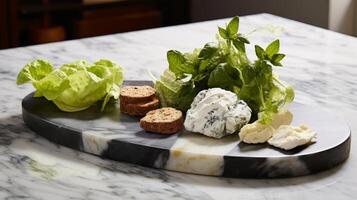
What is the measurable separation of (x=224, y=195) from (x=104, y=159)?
22 centimetres

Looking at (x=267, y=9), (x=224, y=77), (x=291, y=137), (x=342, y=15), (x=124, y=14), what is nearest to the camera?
(x=291, y=137)

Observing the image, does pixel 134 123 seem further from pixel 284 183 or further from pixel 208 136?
pixel 284 183

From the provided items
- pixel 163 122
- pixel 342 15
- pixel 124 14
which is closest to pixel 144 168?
pixel 163 122

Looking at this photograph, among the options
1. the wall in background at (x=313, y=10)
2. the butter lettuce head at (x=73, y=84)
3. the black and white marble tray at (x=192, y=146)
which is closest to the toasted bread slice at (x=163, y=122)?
the black and white marble tray at (x=192, y=146)

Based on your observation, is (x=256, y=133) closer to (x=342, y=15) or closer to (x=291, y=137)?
(x=291, y=137)

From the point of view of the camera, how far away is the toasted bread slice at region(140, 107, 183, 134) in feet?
3.60

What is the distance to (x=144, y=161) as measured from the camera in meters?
1.07

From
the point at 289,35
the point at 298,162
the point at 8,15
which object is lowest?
the point at 8,15

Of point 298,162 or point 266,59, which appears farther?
point 266,59

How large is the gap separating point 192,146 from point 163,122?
0.06 metres

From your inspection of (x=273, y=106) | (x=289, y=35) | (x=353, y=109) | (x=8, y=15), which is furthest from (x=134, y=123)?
(x=8, y=15)

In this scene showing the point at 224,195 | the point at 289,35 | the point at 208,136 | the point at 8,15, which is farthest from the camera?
the point at 8,15

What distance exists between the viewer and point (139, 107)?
1.18 meters

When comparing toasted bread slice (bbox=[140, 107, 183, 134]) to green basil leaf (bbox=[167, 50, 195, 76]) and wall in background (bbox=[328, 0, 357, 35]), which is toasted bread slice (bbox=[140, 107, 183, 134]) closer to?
green basil leaf (bbox=[167, 50, 195, 76])
